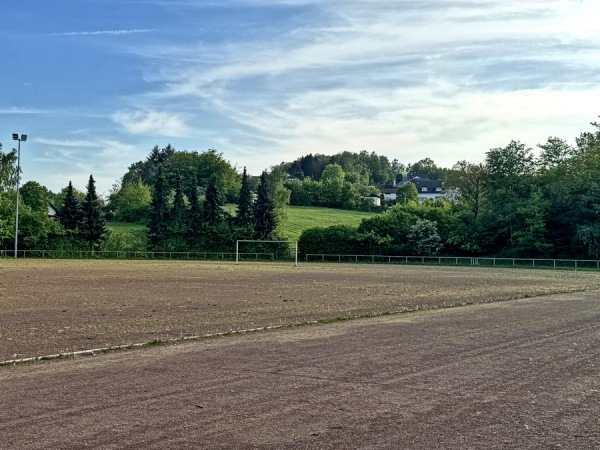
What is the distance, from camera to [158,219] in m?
81.4

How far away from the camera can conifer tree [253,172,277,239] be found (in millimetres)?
80938

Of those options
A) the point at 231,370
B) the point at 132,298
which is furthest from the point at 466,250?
the point at 231,370

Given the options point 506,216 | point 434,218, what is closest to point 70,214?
point 434,218

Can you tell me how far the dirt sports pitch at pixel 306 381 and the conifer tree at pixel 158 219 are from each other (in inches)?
2558

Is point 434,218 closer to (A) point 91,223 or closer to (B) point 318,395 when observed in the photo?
(A) point 91,223

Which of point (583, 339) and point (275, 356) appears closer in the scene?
point (275, 356)

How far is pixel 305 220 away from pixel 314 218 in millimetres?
3744

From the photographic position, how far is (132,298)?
2136 cm

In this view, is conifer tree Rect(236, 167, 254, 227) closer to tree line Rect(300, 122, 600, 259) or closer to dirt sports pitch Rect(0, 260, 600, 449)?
tree line Rect(300, 122, 600, 259)

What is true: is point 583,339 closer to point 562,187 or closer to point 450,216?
point 562,187

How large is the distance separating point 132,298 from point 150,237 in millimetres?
62025

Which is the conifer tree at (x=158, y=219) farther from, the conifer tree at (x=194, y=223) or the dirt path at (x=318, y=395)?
the dirt path at (x=318, y=395)

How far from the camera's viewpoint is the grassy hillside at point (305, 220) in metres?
90.9

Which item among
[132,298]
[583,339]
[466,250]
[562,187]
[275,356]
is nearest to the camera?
[275,356]
